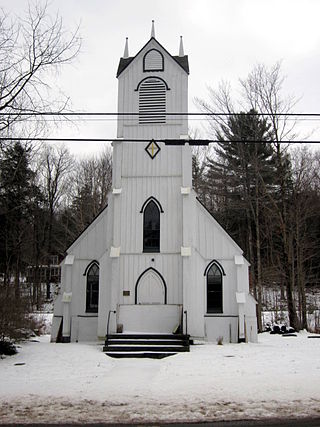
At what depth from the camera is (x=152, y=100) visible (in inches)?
831

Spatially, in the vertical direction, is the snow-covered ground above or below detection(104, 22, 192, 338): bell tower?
below

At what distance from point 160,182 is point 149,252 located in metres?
3.19

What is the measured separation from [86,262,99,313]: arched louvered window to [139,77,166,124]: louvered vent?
23.6ft

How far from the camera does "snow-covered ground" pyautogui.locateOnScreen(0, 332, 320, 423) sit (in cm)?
796

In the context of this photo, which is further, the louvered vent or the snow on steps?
the louvered vent

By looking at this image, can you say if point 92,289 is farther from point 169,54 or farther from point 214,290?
point 169,54

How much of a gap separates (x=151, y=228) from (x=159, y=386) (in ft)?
34.1

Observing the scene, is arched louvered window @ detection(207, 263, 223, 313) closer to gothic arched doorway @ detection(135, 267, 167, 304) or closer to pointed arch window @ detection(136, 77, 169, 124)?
gothic arched doorway @ detection(135, 267, 167, 304)

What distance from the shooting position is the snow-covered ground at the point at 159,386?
7.96 meters

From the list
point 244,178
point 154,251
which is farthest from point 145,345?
point 244,178

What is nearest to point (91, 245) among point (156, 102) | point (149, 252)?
point (149, 252)

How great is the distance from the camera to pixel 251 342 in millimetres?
19625

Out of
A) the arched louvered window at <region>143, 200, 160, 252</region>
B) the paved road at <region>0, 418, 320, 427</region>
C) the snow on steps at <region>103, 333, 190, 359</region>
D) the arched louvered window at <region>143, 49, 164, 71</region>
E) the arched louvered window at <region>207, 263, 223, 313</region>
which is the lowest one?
the paved road at <region>0, 418, 320, 427</region>

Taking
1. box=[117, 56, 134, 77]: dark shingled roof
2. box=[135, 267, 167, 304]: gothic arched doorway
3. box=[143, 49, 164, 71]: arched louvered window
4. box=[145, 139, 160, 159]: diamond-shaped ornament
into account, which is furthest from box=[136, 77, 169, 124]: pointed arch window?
box=[135, 267, 167, 304]: gothic arched doorway
